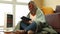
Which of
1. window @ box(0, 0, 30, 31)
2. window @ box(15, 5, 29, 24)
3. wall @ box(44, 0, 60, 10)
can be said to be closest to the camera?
wall @ box(44, 0, 60, 10)

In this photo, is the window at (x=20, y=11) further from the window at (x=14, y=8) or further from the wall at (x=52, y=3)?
the wall at (x=52, y=3)

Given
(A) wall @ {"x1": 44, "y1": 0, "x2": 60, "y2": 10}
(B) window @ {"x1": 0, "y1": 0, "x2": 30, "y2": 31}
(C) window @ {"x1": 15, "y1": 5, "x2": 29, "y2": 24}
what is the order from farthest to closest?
(C) window @ {"x1": 15, "y1": 5, "x2": 29, "y2": 24} < (B) window @ {"x1": 0, "y1": 0, "x2": 30, "y2": 31} < (A) wall @ {"x1": 44, "y1": 0, "x2": 60, "y2": 10}

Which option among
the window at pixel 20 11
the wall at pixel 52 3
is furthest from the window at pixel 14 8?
Result: the wall at pixel 52 3

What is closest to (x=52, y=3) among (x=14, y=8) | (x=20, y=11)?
(x=20, y=11)

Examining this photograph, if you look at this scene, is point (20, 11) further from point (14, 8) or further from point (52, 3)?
point (52, 3)

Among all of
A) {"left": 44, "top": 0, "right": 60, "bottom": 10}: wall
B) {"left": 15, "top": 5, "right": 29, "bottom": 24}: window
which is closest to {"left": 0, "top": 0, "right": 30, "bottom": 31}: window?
{"left": 15, "top": 5, "right": 29, "bottom": 24}: window

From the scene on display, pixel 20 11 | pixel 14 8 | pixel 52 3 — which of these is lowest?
pixel 20 11

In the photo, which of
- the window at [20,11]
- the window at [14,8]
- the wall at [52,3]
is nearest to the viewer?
the wall at [52,3]

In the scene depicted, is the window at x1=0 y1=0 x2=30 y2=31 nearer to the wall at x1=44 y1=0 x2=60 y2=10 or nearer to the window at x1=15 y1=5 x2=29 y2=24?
the window at x1=15 y1=5 x2=29 y2=24

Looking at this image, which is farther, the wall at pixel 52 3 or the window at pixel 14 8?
the window at pixel 14 8

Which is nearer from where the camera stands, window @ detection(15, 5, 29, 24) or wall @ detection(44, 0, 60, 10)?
wall @ detection(44, 0, 60, 10)

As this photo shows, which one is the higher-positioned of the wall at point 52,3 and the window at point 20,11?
the wall at point 52,3

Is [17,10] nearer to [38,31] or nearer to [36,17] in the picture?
[36,17]

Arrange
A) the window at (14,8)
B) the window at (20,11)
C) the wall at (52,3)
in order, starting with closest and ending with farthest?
1. the wall at (52,3)
2. the window at (14,8)
3. the window at (20,11)
